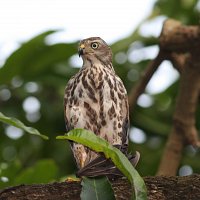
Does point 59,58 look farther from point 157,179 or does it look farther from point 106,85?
point 157,179

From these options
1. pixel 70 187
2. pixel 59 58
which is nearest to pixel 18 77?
pixel 59 58

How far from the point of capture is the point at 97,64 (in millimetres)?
5824

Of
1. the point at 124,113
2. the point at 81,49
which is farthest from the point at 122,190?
the point at 81,49

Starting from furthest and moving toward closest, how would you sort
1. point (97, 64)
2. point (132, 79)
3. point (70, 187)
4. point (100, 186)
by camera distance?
point (132, 79)
point (97, 64)
point (70, 187)
point (100, 186)

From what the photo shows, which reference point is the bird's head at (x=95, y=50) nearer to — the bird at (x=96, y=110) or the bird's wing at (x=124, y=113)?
the bird at (x=96, y=110)

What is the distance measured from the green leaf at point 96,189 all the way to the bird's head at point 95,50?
221 centimetres

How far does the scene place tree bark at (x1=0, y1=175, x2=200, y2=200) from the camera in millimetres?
3922

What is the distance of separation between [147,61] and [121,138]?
68.3 inches

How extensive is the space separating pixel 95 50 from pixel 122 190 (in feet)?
7.13

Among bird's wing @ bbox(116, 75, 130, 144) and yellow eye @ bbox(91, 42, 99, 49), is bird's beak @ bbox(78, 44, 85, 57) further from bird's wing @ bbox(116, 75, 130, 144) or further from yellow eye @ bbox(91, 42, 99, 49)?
bird's wing @ bbox(116, 75, 130, 144)

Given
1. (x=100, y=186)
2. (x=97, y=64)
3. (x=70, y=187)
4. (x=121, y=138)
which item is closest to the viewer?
(x=100, y=186)

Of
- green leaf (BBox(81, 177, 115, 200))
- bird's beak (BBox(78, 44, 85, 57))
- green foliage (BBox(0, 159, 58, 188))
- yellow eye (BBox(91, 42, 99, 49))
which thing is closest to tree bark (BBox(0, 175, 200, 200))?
green leaf (BBox(81, 177, 115, 200))

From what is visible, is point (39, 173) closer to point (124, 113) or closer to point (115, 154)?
point (124, 113)

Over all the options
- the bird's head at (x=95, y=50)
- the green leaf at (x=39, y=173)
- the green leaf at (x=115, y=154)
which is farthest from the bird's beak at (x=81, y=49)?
the green leaf at (x=115, y=154)
